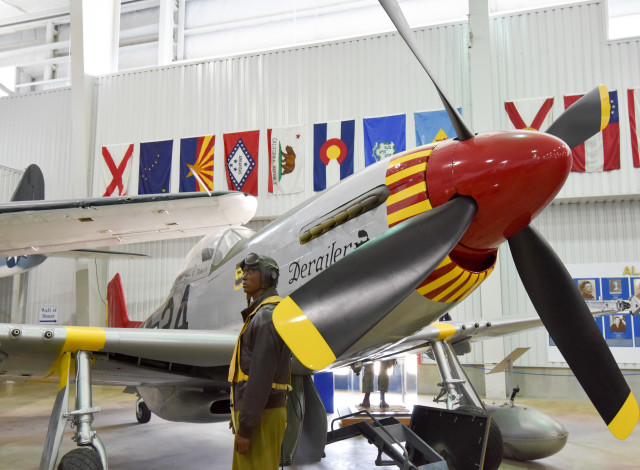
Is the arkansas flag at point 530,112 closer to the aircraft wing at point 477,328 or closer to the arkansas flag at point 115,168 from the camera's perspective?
the aircraft wing at point 477,328

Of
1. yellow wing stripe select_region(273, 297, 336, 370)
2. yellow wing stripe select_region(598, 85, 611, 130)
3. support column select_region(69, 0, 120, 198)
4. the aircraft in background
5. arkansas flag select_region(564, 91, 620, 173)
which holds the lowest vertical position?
yellow wing stripe select_region(273, 297, 336, 370)

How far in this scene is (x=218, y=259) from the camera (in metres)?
4.20

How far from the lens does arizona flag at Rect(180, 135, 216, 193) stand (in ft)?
37.1

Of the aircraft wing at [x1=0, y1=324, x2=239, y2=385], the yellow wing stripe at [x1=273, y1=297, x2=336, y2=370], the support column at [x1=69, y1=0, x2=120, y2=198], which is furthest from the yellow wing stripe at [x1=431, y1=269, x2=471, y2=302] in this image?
the support column at [x1=69, y1=0, x2=120, y2=198]

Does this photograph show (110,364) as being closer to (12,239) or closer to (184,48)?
(12,239)

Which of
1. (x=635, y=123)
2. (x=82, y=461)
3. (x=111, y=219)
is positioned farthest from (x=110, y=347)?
(x=635, y=123)

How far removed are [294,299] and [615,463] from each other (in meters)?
3.96

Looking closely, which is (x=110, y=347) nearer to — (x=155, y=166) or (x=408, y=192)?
(x=408, y=192)

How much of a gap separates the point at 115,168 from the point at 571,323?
36.6 ft

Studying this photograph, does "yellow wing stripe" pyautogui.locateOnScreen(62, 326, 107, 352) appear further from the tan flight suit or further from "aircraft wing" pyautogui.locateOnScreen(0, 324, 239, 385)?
the tan flight suit

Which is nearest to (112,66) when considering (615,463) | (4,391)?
(4,391)

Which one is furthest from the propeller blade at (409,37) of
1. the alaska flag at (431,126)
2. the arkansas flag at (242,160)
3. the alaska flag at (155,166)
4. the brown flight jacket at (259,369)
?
the alaska flag at (155,166)

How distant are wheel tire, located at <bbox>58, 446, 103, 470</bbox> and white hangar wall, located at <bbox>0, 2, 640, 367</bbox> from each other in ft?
26.1

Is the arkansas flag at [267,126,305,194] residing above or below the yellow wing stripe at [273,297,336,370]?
above
